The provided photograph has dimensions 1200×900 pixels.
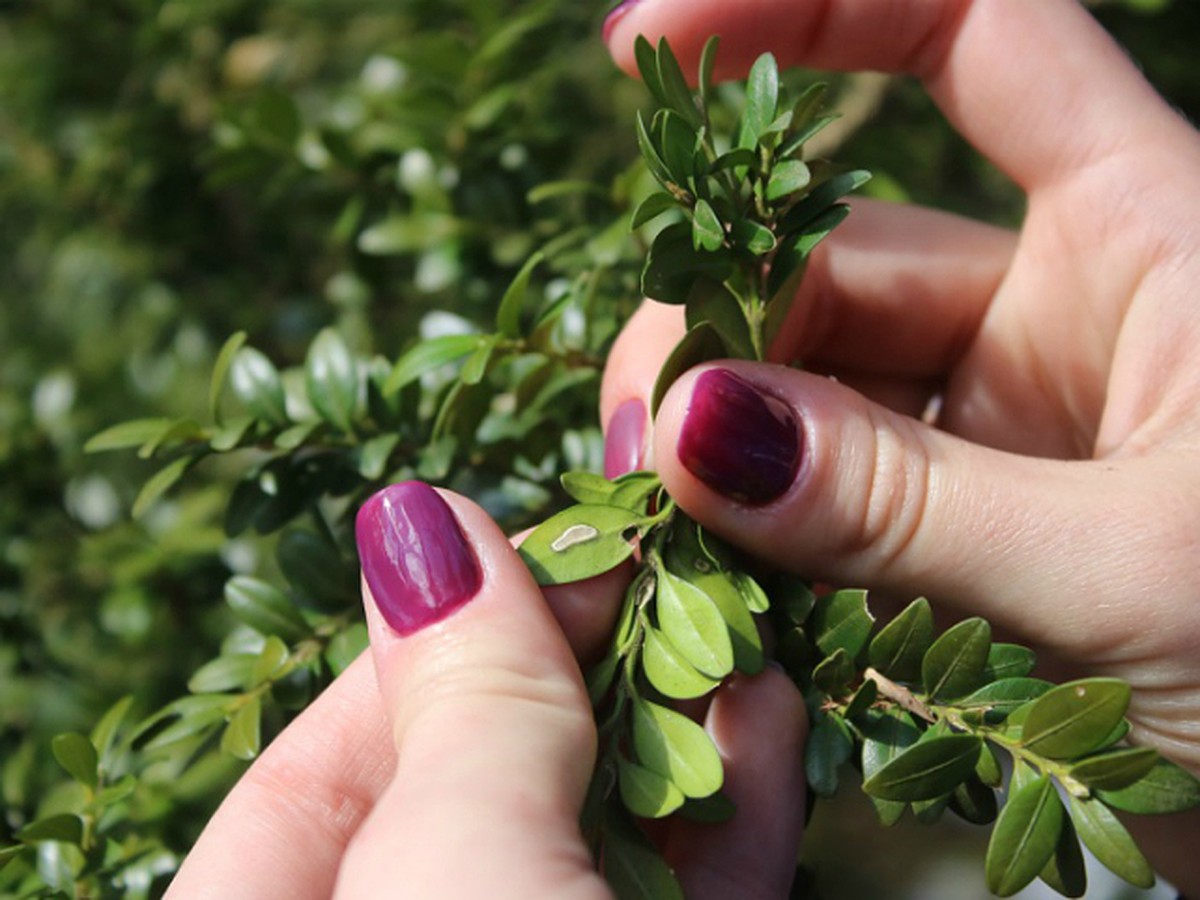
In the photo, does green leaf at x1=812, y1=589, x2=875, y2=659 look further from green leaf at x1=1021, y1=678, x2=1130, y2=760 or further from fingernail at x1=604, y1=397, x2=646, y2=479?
fingernail at x1=604, y1=397, x2=646, y2=479

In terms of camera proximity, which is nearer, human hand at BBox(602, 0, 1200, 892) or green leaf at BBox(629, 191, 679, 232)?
green leaf at BBox(629, 191, 679, 232)

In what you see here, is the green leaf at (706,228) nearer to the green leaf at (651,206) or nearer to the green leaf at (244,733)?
the green leaf at (651,206)

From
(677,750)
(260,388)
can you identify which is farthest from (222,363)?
(677,750)

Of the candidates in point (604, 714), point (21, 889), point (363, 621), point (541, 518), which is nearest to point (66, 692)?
point (21, 889)

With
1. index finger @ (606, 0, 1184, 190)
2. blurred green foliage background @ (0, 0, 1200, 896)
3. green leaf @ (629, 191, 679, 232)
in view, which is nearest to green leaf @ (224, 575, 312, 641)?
blurred green foliage background @ (0, 0, 1200, 896)

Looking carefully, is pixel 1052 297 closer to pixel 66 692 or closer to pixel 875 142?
pixel 875 142
